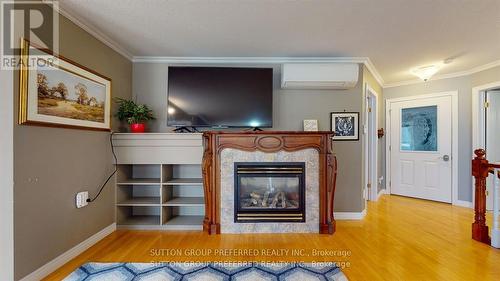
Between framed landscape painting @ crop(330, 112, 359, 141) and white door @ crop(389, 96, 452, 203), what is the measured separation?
1878mm

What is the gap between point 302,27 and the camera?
8.02 feet

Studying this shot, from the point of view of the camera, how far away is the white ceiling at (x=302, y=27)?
6.75 feet

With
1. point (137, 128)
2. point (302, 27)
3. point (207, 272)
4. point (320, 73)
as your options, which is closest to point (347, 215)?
point (320, 73)

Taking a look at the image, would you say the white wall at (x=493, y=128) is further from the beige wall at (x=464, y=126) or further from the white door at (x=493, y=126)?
the beige wall at (x=464, y=126)

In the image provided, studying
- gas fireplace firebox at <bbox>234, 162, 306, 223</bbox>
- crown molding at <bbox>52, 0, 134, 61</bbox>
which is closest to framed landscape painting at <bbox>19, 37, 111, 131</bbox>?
crown molding at <bbox>52, 0, 134, 61</bbox>

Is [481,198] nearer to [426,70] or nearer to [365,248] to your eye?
[365,248]

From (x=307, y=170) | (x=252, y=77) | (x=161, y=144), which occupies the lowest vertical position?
(x=307, y=170)

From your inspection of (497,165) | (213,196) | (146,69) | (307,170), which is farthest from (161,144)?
(497,165)

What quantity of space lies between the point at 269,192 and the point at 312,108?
1.36 metres

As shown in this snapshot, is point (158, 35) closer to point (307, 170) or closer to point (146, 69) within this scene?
point (146, 69)

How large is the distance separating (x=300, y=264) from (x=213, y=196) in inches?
48.8

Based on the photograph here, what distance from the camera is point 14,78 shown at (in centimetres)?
175

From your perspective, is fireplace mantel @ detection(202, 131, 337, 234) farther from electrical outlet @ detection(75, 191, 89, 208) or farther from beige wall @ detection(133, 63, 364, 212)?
electrical outlet @ detection(75, 191, 89, 208)

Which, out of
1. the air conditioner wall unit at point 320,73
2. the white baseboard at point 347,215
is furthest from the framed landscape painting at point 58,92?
the white baseboard at point 347,215
